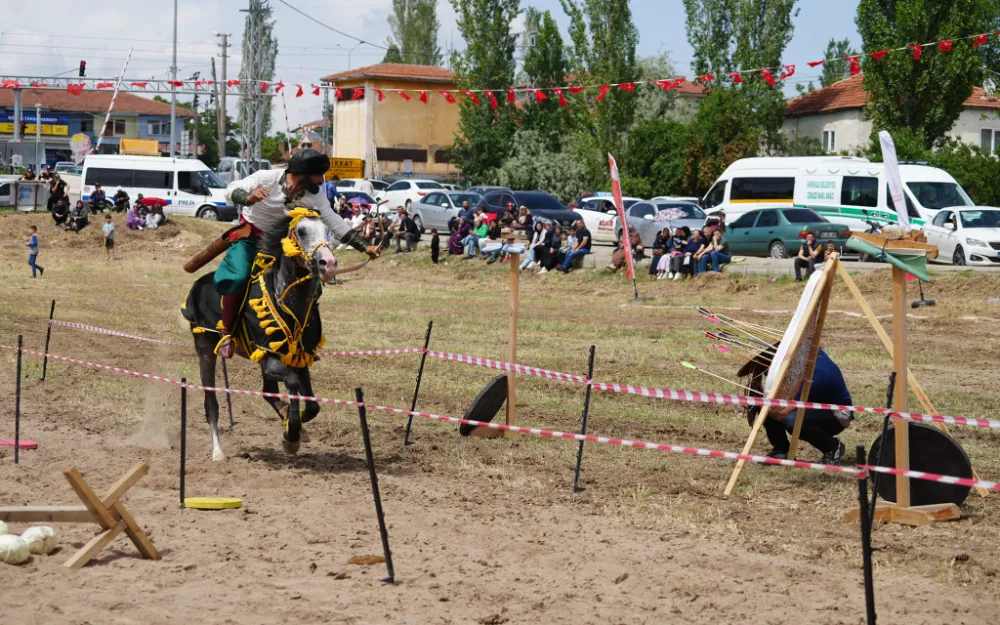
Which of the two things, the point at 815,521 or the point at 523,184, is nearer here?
the point at 815,521

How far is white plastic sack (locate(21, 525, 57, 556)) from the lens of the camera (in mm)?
7000

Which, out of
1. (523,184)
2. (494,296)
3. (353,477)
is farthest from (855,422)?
(523,184)

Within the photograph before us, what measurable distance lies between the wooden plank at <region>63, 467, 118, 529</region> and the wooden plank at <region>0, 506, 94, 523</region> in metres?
0.09

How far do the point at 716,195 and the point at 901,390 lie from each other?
95.6 feet

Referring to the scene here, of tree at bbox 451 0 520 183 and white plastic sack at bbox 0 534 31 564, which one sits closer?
white plastic sack at bbox 0 534 31 564

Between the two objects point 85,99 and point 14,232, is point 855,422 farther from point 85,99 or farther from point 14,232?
point 85,99

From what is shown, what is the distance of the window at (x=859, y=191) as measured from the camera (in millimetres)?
31656

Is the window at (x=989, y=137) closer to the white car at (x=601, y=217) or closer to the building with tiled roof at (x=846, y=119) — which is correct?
the building with tiled roof at (x=846, y=119)

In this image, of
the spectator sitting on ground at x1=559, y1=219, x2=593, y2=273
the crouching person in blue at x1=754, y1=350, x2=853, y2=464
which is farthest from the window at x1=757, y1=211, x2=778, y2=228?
the crouching person in blue at x1=754, y1=350, x2=853, y2=464

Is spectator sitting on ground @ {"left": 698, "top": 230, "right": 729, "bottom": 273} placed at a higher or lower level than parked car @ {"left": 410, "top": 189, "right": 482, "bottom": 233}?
lower

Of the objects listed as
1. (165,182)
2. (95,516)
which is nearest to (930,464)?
(95,516)

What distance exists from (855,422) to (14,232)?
33773 millimetres

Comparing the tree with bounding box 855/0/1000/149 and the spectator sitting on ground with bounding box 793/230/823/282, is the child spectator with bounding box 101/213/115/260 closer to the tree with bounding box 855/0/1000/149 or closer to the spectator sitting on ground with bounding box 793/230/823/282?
the spectator sitting on ground with bounding box 793/230/823/282

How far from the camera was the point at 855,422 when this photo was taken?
38.5 ft
